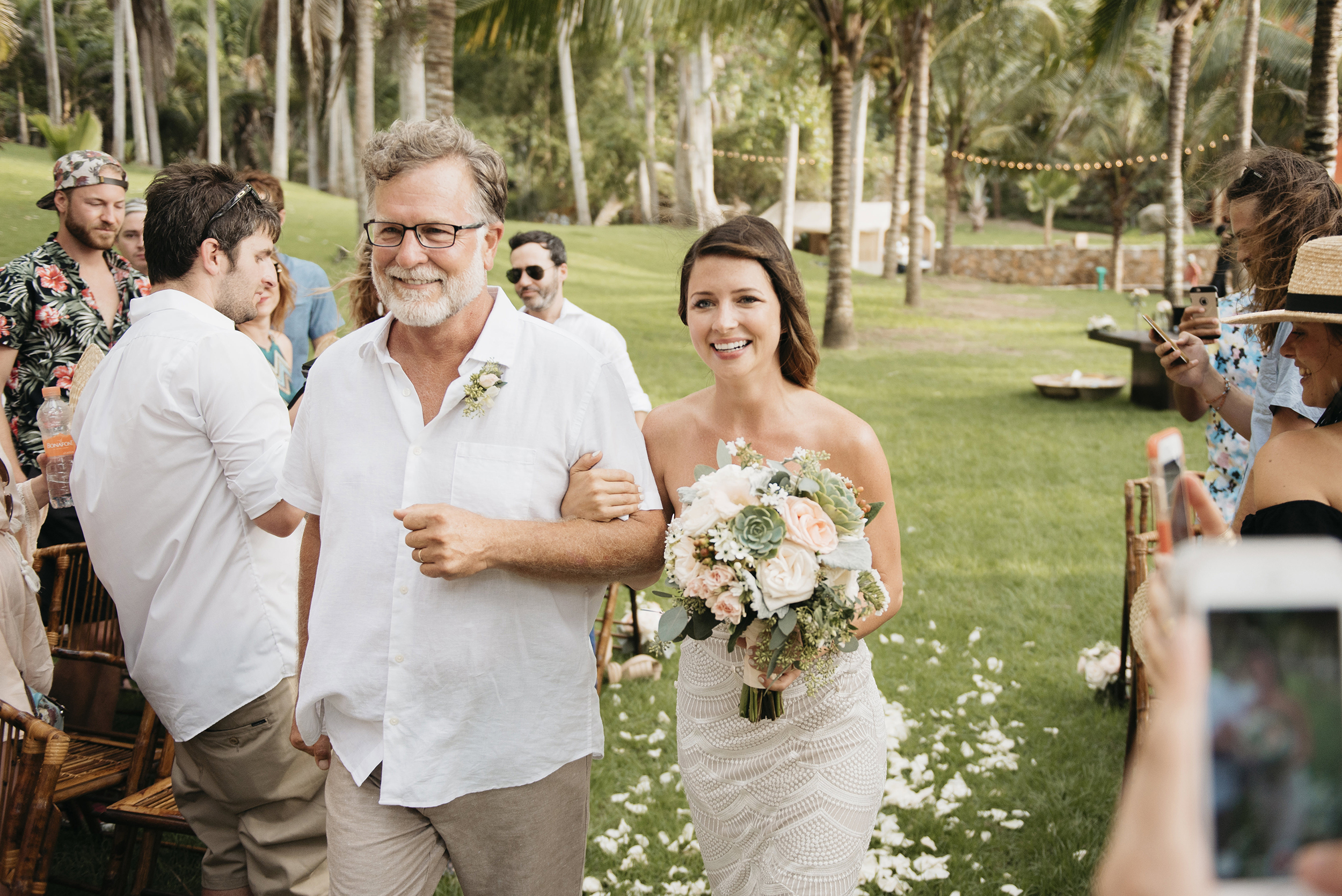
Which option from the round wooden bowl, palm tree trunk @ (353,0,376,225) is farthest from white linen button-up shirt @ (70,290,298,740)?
palm tree trunk @ (353,0,376,225)

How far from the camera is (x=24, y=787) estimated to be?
2.82 meters

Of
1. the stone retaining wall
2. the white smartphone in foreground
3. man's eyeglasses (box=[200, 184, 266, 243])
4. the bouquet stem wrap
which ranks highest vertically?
the stone retaining wall

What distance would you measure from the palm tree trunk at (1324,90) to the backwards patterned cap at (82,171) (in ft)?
30.5

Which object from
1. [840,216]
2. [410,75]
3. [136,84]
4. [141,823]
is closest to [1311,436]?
[141,823]

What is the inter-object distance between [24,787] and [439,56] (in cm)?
969

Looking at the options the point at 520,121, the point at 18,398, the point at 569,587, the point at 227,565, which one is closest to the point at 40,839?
the point at 227,565

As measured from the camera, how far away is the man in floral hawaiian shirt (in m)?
4.96

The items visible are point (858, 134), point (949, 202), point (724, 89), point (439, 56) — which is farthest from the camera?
point (949, 202)

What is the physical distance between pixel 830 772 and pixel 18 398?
463cm

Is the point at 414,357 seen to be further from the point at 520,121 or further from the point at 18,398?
the point at 520,121

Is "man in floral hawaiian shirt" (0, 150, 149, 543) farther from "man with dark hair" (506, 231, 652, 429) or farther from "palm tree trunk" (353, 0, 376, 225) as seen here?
"palm tree trunk" (353, 0, 376, 225)

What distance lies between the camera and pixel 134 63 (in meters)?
35.7

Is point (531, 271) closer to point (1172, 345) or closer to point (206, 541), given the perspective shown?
point (206, 541)

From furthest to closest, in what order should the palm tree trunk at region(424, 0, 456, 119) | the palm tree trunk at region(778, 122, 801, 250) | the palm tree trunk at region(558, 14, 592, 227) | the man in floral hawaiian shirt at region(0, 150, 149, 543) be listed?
the palm tree trunk at region(558, 14, 592, 227)
the palm tree trunk at region(778, 122, 801, 250)
the palm tree trunk at region(424, 0, 456, 119)
the man in floral hawaiian shirt at region(0, 150, 149, 543)
